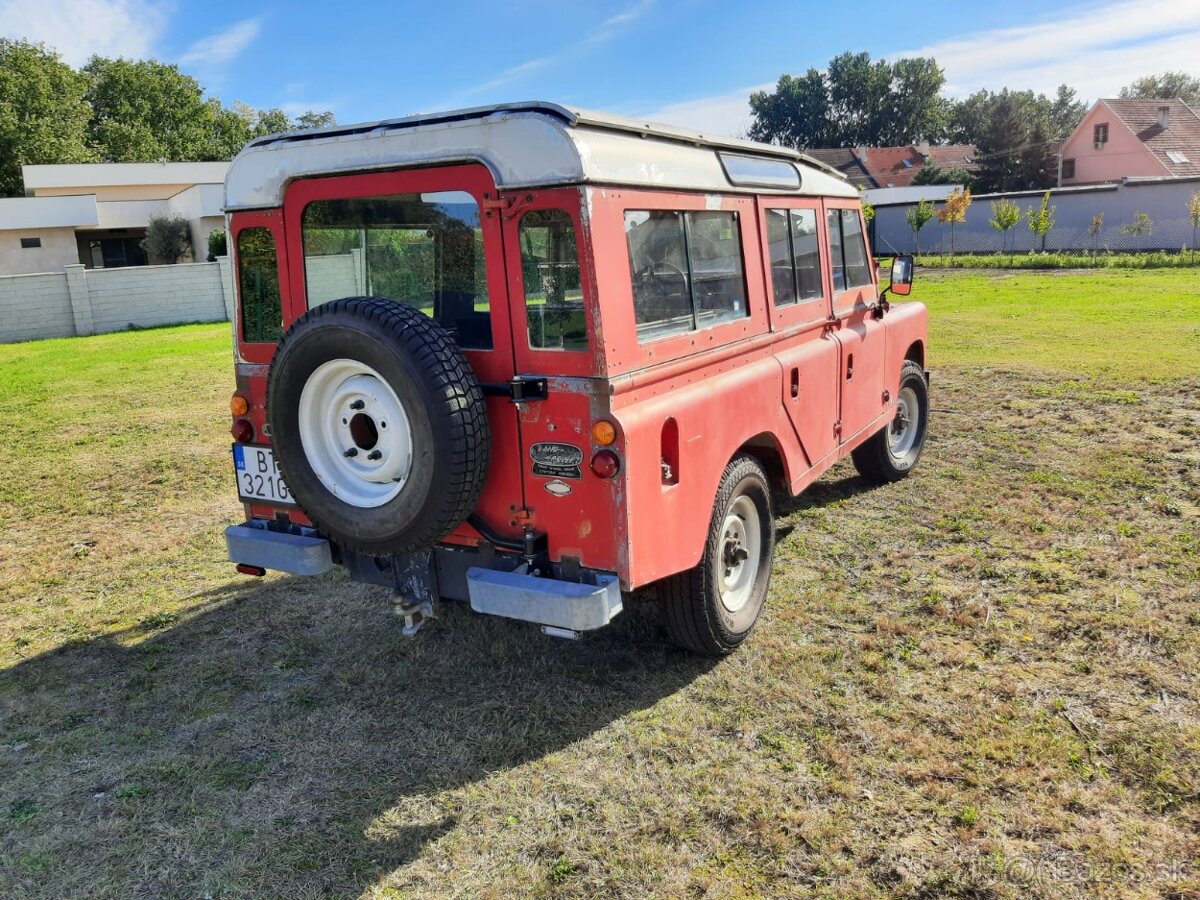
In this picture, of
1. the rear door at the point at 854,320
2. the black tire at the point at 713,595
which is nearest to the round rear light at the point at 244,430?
the black tire at the point at 713,595

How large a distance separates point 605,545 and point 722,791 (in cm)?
98

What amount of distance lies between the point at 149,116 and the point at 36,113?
9.31 m

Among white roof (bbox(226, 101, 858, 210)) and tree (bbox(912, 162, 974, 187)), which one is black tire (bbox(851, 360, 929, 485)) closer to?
white roof (bbox(226, 101, 858, 210))

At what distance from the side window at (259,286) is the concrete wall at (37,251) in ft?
117

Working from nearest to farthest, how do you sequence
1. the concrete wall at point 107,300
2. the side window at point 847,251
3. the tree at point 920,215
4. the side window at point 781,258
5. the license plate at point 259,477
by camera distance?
the license plate at point 259,477 < the side window at point 781,258 < the side window at point 847,251 < the concrete wall at point 107,300 < the tree at point 920,215

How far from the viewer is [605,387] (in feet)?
10.7

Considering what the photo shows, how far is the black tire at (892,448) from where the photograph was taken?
257 inches

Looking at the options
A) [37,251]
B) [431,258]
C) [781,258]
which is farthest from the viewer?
[37,251]

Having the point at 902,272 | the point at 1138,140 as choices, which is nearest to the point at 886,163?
the point at 1138,140

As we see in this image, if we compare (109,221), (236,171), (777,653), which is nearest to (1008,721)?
(777,653)

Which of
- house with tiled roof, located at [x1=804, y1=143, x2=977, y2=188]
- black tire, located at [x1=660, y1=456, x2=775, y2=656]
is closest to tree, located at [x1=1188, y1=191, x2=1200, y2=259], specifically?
black tire, located at [x1=660, y1=456, x2=775, y2=656]

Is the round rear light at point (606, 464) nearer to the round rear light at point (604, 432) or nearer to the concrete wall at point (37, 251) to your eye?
the round rear light at point (604, 432)

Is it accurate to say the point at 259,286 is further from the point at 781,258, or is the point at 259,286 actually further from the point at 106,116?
the point at 106,116

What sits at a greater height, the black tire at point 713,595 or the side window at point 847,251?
the side window at point 847,251
